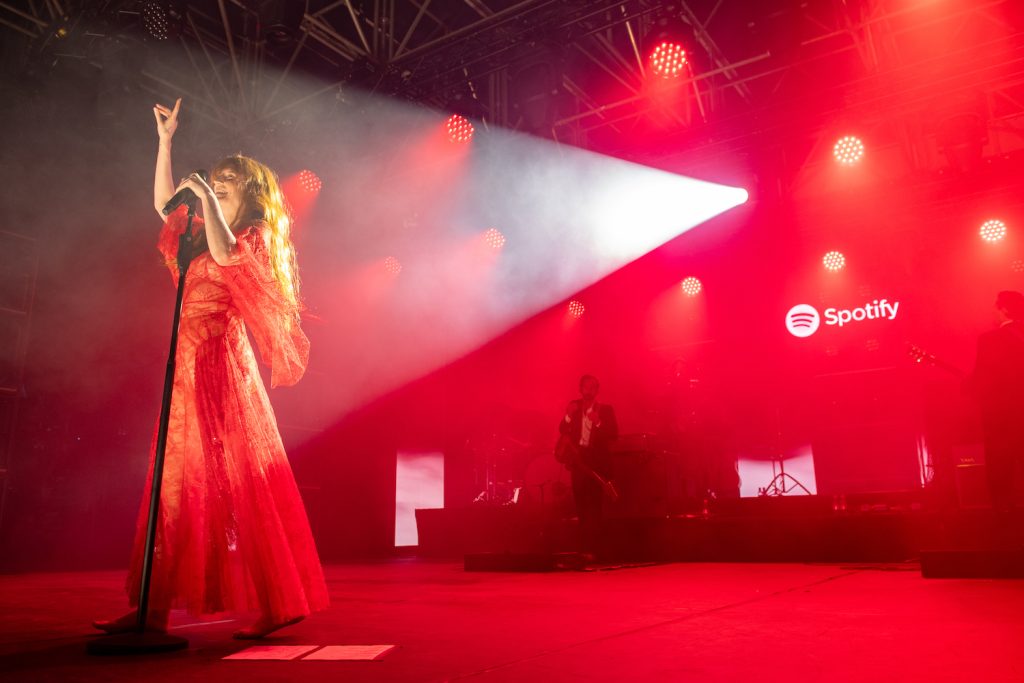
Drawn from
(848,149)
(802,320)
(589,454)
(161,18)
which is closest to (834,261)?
(802,320)

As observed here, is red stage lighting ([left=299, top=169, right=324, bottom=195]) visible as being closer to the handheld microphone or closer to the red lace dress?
the red lace dress

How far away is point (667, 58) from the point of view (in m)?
6.92

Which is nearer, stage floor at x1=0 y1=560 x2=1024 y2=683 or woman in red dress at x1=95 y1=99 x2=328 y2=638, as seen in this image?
stage floor at x1=0 y1=560 x2=1024 y2=683

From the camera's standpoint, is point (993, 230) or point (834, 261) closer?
point (993, 230)

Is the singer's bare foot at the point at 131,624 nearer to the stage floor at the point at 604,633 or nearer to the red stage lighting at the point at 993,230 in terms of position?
the stage floor at the point at 604,633

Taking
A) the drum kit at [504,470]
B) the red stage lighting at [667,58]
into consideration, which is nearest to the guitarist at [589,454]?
the drum kit at [504,470]

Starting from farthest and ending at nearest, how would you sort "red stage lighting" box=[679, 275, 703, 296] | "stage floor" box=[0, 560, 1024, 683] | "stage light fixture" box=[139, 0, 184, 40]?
"red stage lighting" box=[679, 275, 703, 296] < "stage light fixture" box=[139, 0, 184, 40] < "stage floor" box=[0, 560, 1024, 683]

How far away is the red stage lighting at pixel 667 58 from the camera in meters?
6.75

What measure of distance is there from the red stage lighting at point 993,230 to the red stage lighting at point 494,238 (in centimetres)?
→ 729

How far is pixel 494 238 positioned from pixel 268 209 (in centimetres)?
928

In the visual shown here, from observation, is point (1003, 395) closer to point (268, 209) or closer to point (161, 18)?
point (268, 209)

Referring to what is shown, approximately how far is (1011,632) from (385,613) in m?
2.44

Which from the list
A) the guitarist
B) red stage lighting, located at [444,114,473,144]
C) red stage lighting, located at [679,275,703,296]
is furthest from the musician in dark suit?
red stage lighting, located at [679,275,703,296]

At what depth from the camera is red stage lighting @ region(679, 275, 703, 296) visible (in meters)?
12.9
